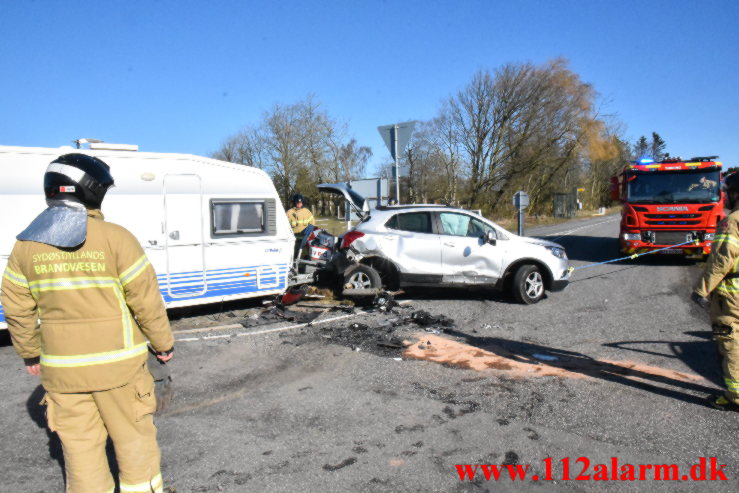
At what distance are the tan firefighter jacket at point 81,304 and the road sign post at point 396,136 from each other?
865 cm

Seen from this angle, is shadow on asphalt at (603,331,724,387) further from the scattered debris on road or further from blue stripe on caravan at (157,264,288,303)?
blue stripe on caravan at (157,264,288,303)

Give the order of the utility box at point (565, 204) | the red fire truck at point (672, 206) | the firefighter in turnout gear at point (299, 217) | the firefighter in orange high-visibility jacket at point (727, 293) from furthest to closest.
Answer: the utility box at point (565, 204) < the red fire truck at point (672, 206) < the firefighter in turnout gear at point (299, 217) < the firefighter in orange high-visibility jacket at point (727, 293)

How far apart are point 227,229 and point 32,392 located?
3.60 m

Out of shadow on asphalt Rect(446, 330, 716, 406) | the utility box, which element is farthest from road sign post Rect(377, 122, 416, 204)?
the utility box

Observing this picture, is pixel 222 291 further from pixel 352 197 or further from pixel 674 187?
pixel 674 187

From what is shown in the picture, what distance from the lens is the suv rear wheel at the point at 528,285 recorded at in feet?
28.4

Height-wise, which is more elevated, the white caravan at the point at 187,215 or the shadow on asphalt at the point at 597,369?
the white caravan at the point at 187,215

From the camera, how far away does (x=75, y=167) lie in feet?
8.38

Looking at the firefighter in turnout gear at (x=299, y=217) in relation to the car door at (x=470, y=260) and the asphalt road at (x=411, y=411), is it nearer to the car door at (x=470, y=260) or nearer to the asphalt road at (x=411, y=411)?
the car door at (x=470, y=260)

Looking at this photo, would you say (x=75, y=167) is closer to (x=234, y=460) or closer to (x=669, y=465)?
(x=234, y=460)

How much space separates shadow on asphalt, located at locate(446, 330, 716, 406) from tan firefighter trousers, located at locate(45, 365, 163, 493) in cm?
428

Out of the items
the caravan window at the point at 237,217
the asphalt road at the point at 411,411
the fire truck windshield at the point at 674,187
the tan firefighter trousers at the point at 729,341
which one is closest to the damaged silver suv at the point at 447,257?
the asphalt road at the point at 411,411

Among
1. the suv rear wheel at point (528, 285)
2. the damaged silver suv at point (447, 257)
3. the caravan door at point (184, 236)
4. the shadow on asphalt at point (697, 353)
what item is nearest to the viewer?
the shadow on asphalt at point (697, 353)

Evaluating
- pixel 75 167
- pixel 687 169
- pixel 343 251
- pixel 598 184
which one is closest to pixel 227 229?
pixel 343 251
